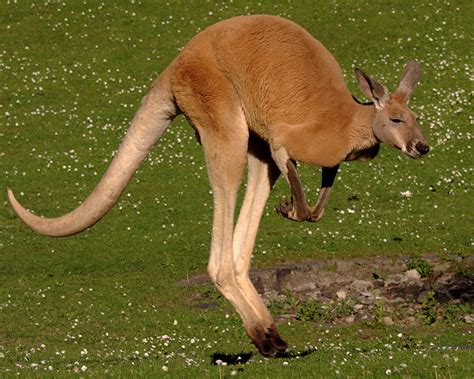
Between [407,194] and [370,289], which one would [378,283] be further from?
[407,194]

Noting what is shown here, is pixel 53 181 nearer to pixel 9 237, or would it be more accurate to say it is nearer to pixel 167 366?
pixel 9 237

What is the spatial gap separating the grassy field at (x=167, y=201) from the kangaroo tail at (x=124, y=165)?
1.23 m

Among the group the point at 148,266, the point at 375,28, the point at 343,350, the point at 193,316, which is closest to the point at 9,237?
the point at 148,266

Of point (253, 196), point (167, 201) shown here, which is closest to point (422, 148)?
point (253, 196)

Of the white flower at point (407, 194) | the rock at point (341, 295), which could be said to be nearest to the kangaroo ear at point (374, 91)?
the rock at point (341, 295)

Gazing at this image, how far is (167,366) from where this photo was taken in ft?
33.8

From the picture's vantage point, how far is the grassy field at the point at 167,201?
13156 millimetres

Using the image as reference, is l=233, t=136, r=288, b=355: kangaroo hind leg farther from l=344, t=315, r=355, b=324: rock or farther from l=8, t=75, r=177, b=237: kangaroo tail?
l=344, t=315, r=355, b=324: rock

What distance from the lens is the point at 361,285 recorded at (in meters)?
16.8

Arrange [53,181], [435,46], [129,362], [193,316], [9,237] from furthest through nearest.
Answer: [435,46]
[53,181]
[9,237]
[193,316]
[129,362]

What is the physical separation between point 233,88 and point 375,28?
60.8 feet

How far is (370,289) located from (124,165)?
6681 millimetres

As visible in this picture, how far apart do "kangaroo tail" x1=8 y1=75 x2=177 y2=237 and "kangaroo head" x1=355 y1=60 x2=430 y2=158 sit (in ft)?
6.02

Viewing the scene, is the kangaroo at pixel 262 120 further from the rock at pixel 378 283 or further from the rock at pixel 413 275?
the rock at pixel 413 275
